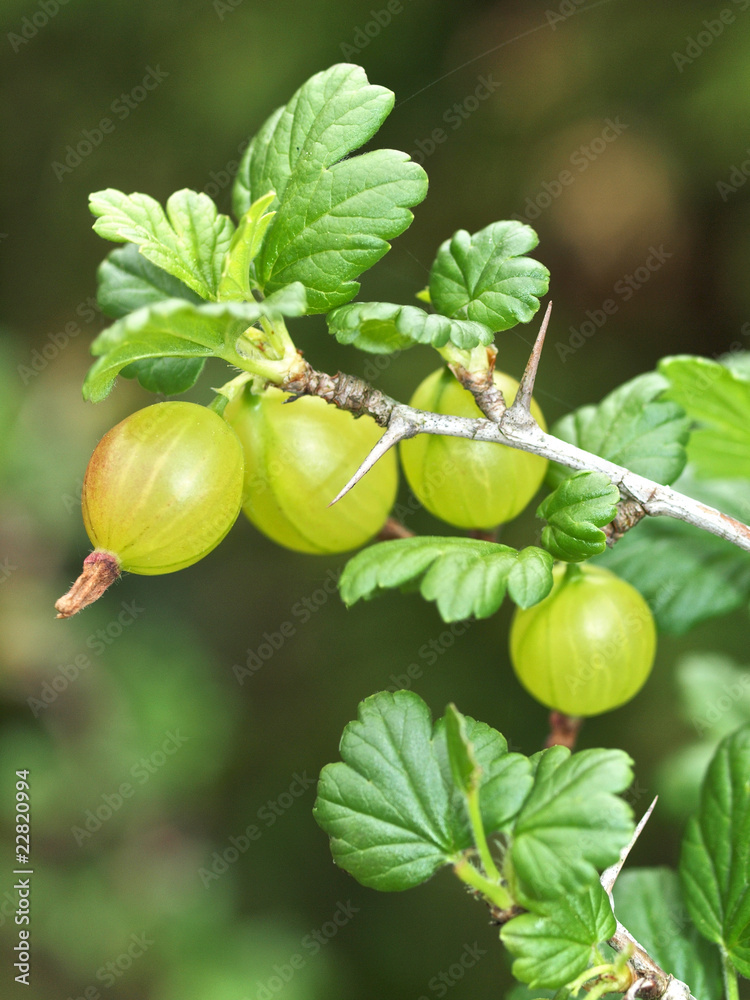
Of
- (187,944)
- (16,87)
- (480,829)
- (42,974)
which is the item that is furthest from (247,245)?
(16,87)

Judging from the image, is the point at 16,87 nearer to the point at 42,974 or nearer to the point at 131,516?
the point at 131,516

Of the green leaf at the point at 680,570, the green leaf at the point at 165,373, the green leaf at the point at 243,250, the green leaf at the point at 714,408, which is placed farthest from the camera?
the green leaf at the point at 680,570

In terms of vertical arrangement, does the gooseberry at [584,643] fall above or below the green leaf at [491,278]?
below

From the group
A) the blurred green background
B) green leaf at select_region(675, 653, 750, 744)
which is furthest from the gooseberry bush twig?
the blurred green background

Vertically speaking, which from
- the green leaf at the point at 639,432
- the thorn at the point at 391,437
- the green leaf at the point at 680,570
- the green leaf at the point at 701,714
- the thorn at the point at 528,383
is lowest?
the green leaf at the point at 701,714

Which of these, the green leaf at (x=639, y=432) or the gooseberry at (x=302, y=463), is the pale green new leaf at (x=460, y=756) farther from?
the green leaf at (x=639, y=432)

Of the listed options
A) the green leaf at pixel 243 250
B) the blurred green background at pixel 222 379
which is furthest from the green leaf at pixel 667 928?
the blurred green background at pixel 222 379
